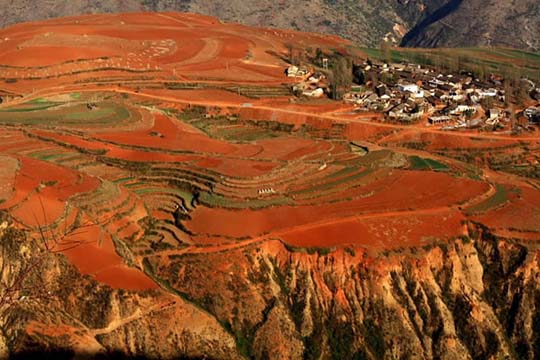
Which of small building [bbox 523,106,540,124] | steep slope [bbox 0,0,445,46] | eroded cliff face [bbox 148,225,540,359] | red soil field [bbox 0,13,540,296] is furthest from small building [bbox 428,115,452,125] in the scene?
steep slope [bbox 0,0,445,46]

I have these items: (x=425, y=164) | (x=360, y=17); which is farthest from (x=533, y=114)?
(x=360, y=17)

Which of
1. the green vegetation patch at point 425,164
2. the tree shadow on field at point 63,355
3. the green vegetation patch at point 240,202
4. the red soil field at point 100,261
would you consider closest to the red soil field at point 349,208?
the green vegetation patch at point 240,202

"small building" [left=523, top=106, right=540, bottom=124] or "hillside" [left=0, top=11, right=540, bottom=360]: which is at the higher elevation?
"small building" [left=523, top=106, right=540, bottom=124]

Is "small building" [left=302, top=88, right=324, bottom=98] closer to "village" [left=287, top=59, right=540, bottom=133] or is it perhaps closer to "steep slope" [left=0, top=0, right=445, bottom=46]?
"village" [left=287, top=59, right=540, bottom=133]

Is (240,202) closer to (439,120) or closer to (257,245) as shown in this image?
(257,245)

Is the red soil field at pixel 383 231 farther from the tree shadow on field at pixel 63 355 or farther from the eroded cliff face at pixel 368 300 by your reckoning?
the tree shadow on field at pixel 63 355
